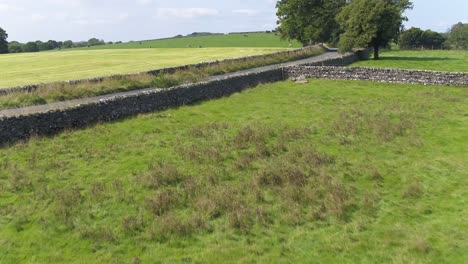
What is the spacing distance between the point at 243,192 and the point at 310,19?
60069 millimetres

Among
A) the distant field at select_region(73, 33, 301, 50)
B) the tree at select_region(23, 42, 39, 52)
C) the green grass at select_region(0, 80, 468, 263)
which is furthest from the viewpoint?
the tree at select_region(23, 42, 39, 52)

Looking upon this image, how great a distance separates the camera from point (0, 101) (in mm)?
23281

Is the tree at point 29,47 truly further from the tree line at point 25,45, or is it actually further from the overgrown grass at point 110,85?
the overgrown grass at point 110,85

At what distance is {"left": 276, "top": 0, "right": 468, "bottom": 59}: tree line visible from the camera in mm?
46469

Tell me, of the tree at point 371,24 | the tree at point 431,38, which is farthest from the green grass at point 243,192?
the tree at point 431,38

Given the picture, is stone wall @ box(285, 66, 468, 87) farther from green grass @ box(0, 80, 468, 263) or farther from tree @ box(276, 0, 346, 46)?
tree @ box(276, 0, 346, 46)

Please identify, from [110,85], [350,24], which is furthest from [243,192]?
[350,24]

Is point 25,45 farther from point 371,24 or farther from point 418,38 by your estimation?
point 418,38

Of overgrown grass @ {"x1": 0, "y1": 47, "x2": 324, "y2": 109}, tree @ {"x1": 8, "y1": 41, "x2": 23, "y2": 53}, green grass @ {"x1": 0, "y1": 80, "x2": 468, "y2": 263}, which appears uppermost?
tree @ {"x1": 8, "y1": 41, "x2": 23, "y2": 53}

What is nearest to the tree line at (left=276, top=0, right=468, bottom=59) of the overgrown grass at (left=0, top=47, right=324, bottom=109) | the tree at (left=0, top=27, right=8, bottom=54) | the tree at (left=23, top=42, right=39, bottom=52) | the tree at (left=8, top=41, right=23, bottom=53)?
the overgrown grass at (left=0, top=47, right=324, bottom=109)

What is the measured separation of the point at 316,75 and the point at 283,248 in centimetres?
3125

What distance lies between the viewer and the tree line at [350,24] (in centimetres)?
4647

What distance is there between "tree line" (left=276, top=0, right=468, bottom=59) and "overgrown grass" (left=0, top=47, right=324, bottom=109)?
14.6 m

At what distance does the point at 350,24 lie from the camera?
48750mm
